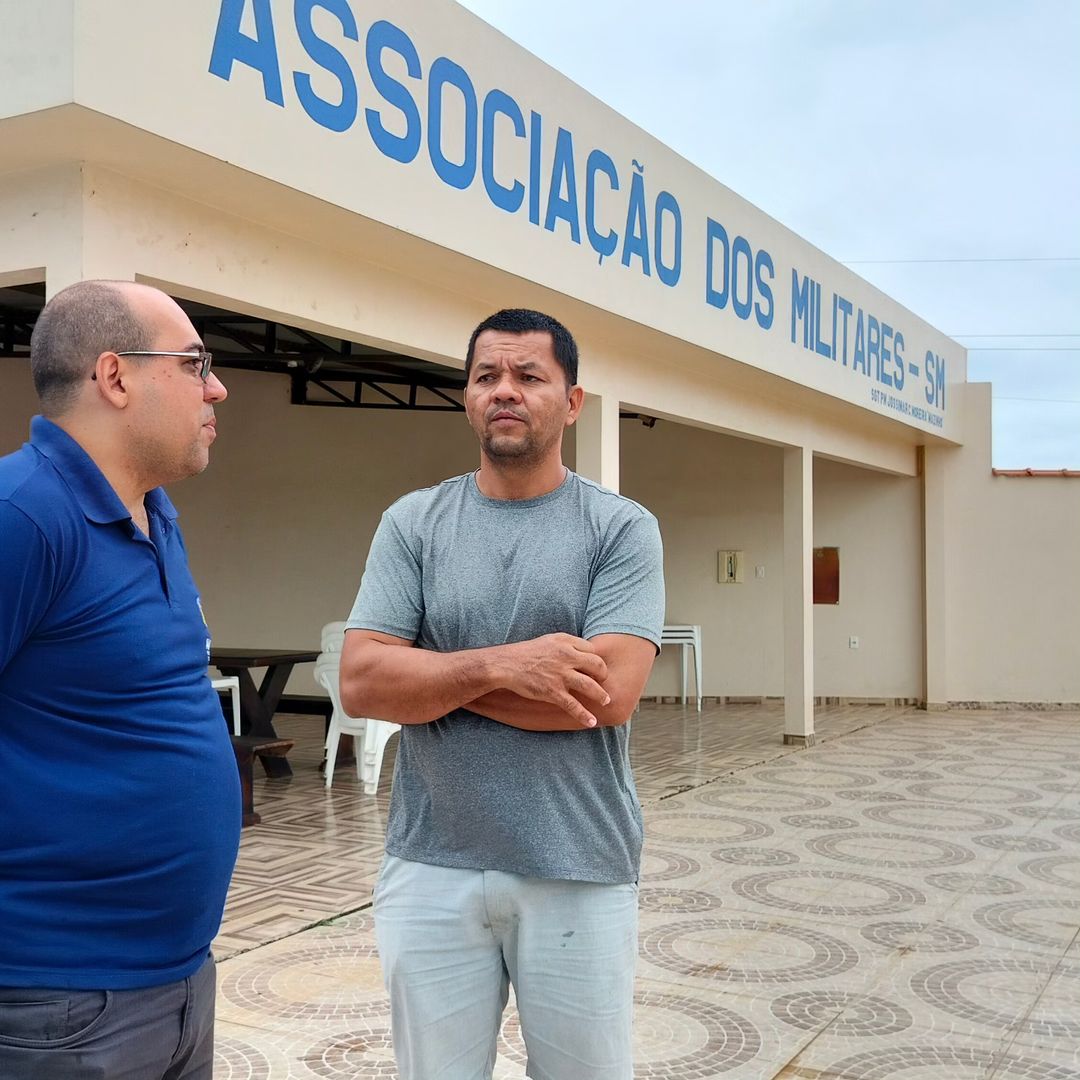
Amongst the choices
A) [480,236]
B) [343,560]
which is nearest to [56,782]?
[480,236]

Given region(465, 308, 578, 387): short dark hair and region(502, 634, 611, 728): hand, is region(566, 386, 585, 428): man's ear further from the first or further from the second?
region(502, 634, 611, 728): hand

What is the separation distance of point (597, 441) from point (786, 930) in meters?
3.39

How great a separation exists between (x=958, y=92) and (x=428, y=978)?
3467cm

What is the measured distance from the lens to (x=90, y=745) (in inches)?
55.0

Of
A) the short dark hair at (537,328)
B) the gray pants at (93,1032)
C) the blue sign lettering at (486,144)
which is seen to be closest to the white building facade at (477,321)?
the blue sign lettering at (486,144)

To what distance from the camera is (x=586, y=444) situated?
23.9 feet

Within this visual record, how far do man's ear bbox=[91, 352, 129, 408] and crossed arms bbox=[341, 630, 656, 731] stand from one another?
22.7 inches

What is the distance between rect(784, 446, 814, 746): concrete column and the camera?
1041 cm

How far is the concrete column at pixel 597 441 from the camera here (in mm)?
7246

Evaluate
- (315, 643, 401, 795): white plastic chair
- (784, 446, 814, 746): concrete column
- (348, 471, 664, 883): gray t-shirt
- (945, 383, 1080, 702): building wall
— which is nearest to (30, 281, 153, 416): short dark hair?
(348, 471, 664, 883): gray t-shirt

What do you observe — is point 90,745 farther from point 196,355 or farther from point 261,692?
point 261,692

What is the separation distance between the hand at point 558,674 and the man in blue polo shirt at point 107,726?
0.43m

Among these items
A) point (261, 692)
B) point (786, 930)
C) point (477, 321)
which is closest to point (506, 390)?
point (786, 930)

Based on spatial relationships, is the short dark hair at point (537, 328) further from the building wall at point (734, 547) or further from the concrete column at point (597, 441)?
the building wall at point (734, 547)
